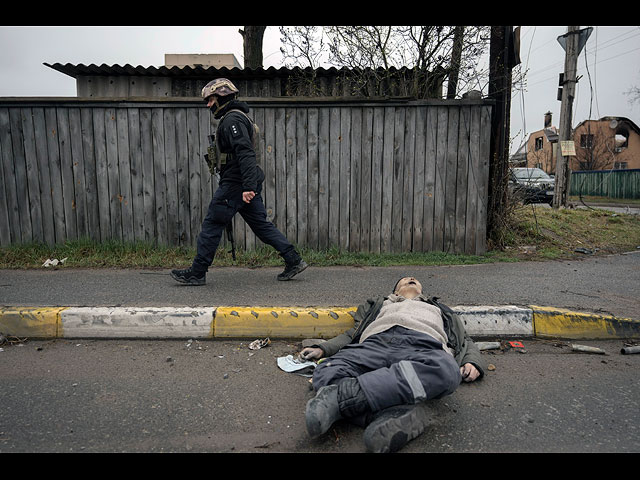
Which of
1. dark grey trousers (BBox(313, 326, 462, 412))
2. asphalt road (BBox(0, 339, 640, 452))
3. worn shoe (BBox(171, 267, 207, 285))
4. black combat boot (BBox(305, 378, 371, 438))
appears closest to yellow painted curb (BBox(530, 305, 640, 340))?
asphalt road (BBox(0, 339, 640, 452))

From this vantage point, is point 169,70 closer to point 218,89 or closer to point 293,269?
point 218,89

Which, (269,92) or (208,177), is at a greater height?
(269,92)

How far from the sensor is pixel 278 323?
340cm

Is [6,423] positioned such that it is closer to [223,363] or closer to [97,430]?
[97,430]

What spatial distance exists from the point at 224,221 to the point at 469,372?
273 cm

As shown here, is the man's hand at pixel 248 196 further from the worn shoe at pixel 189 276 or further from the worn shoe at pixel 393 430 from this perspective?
the worn shoe at pixel 393 430

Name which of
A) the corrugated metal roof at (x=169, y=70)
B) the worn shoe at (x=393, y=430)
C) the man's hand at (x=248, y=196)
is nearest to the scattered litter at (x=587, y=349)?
the worn shoe at (x=393, y=430)

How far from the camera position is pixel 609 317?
338 cm

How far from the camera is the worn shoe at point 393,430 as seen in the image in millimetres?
1865

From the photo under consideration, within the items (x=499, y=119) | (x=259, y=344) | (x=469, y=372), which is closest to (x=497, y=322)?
(x=469, y=372)

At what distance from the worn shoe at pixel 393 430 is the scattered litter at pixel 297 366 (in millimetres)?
896

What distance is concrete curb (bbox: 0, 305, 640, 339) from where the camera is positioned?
339 cm

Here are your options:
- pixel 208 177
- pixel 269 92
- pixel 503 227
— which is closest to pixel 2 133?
A: pixel 208 177

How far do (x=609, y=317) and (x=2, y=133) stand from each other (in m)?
7.34
